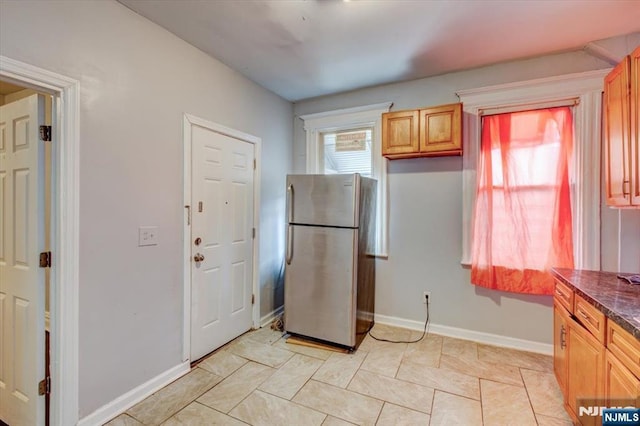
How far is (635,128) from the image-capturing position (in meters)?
1.70

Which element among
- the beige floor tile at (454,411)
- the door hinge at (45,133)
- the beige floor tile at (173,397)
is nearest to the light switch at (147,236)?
the door hinge at (45,133)

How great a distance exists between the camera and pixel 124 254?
1.93 m

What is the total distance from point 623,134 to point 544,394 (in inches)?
71.5

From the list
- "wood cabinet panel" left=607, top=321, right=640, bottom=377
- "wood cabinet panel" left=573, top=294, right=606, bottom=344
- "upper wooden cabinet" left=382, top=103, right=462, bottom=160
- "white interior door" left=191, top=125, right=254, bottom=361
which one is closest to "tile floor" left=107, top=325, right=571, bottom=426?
"white interior door" left=191, top=125, right=254, bottom=361

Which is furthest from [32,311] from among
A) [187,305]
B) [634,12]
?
[634,12]

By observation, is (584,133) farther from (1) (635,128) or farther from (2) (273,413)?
(2) (273,413)

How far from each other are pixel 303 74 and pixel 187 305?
7.87 ft

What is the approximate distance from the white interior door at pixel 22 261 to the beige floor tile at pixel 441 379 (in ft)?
7.92

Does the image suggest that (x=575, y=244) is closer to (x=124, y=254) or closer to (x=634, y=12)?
(x=634, y=12)

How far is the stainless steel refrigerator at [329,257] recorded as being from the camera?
267 centimetres

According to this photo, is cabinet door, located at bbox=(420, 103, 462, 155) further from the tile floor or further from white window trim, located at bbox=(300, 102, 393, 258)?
the tile floor

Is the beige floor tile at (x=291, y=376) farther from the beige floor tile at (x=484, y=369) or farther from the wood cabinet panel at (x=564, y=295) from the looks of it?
the wood cabinet panel at (x=564, y=295)

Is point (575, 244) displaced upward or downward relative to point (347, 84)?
downward

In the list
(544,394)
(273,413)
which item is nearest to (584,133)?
(544,394)
